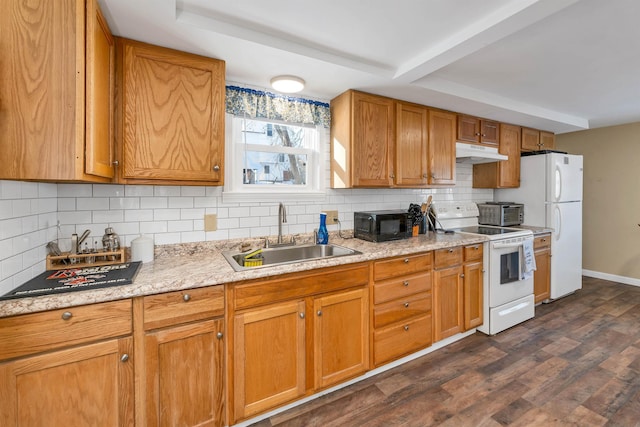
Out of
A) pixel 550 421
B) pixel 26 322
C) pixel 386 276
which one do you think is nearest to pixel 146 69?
pixel 26 322

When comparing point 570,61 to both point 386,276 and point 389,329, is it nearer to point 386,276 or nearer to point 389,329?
point 386,276

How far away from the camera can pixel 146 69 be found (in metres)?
1.67

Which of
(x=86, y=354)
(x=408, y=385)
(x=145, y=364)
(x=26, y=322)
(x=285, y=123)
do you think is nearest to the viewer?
(x=26, y=322)

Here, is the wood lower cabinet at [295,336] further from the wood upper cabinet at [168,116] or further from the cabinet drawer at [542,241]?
the cabinet drawer at [542,241]

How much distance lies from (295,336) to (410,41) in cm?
195

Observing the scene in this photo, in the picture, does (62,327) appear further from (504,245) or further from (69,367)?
(504,245)

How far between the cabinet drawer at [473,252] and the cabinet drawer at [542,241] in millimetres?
1030

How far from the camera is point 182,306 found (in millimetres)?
1436

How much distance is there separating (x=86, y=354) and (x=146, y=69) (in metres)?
1.49

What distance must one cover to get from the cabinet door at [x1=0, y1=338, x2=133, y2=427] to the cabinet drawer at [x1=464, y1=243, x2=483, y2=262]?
2522mm

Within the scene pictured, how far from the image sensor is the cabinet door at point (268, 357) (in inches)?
63.0

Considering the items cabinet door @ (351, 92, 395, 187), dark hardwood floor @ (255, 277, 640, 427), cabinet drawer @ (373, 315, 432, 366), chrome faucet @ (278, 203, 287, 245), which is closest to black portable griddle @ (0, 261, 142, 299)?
chrome faucet @ (278, 203, 287, 245)

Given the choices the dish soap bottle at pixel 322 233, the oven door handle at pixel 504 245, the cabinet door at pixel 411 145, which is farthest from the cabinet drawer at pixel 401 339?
the cabinet door at pixel 411 145

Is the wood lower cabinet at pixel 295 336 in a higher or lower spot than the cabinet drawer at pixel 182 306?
lower
